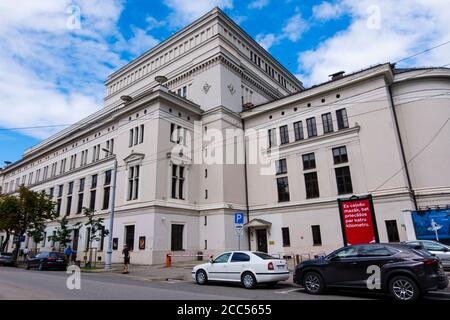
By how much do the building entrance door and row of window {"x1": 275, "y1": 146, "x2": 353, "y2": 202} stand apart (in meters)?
3.63

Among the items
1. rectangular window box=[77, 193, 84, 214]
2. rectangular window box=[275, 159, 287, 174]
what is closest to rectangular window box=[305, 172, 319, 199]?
rectangular window box=[275, 159, 287, 174]

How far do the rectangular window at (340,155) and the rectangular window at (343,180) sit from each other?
0.72 meters

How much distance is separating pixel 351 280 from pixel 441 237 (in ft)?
49.1

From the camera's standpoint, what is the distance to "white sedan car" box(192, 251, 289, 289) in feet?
41.1

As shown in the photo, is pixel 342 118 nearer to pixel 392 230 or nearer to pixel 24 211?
pixel 392 230

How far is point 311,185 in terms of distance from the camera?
28422 millimetres

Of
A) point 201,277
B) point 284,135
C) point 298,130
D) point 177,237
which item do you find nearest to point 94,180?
point 177,237

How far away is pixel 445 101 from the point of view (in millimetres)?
25578

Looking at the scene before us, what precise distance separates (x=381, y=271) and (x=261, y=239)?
829 inches

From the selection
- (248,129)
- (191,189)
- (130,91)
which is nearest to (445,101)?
(248,129)

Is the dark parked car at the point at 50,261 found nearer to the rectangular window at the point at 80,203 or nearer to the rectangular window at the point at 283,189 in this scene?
the rectangular window at the point at 80,203

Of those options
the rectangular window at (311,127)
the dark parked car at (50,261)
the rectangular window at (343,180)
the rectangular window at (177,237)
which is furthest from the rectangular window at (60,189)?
the rectangular window at (343,180)

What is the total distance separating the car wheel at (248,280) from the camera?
12609mm

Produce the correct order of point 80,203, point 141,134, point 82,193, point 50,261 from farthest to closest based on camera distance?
point 80,203 < point 82,193 < point 141,134 < point 50,261
